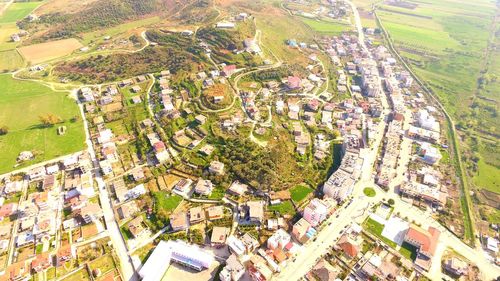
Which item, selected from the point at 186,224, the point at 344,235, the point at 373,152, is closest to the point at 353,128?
the point at 373,152

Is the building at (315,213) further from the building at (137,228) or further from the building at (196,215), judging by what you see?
the building at (137,228)

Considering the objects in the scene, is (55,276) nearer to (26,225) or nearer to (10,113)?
A: (26,225)

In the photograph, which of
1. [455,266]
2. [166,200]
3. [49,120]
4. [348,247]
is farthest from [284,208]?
[49,120]

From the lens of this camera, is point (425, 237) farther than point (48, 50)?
No

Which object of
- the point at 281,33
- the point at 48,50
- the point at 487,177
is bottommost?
the point at 487,177

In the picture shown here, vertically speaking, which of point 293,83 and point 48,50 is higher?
point 48,50

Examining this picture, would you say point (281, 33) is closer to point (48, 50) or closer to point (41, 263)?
point (48, 50)
